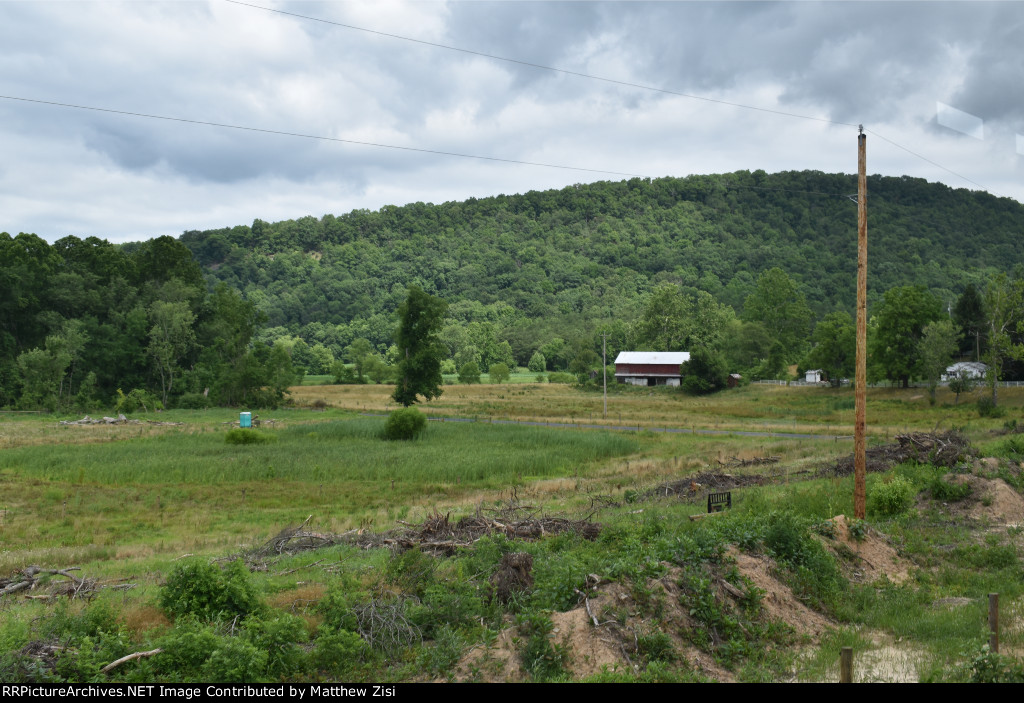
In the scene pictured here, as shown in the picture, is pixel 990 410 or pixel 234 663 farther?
pixel 990 410

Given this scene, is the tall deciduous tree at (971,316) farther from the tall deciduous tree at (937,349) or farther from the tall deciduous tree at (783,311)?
the tall deciduous tree at (783,311)

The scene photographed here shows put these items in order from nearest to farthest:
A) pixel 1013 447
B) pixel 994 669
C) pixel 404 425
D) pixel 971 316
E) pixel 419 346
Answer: pixel 994 669, pixel 1013 447, pixel 404 425, pixel 419 346, pixel 971 316

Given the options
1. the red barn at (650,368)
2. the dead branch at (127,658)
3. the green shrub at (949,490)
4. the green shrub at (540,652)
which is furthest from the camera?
the red barn at (650,368)

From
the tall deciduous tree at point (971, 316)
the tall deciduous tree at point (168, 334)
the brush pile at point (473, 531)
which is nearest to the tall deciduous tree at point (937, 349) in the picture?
the tall deciduous tree at point (971, 316)

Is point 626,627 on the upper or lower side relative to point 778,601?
upper

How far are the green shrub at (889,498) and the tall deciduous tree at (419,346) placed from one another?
1633 inches

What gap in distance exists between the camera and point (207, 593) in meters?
10.3

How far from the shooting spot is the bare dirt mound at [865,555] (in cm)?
1315

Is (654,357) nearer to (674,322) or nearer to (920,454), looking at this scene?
(674,322)

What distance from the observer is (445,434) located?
141 ft

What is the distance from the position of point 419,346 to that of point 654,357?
4643cm

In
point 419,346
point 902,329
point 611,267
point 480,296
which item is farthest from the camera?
point 611,267

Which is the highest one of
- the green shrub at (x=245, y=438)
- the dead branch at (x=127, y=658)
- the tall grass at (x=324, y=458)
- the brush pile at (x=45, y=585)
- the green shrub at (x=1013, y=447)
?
the green shrub at (x=1013, y=447)

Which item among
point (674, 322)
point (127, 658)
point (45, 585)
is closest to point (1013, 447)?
point (127, 658)
